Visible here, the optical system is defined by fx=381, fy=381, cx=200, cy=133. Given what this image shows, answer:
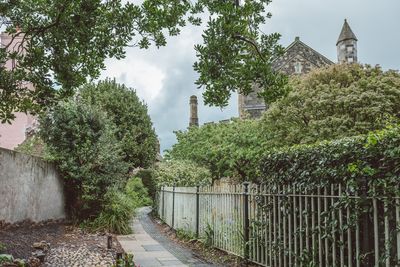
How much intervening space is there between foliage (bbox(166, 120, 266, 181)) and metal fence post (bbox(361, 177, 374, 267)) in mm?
13385

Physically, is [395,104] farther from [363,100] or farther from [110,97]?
[110,97]

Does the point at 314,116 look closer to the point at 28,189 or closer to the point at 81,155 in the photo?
the point at 81,155

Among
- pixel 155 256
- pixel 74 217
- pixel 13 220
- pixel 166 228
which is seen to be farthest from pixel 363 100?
pixel 13 220

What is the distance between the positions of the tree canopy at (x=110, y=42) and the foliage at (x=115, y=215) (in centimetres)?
695

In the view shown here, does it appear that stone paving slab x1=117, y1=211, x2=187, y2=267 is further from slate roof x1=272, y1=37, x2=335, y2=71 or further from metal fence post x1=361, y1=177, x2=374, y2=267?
slate roof x1=272, y1=37, x2=335, y2=71

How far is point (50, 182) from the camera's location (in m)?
11.9

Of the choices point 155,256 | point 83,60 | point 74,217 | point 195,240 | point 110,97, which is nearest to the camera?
point 83,60

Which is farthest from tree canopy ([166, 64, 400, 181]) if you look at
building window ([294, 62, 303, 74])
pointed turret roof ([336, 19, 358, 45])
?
pointed turret roof ([336, 19, 358, 45])

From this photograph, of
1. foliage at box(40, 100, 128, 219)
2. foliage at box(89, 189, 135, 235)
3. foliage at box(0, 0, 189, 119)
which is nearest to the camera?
foliage at box(0, 0, 189, 119)

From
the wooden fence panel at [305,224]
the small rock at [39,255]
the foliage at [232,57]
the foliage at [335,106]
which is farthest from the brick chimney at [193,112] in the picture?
the foliage at [232,57]

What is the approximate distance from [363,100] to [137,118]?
46.2ft

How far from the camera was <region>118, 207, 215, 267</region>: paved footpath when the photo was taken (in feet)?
26.0

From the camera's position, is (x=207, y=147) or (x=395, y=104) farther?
(x=207, y=147)

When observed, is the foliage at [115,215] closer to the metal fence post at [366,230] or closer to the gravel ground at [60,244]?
the gravel ground at [60,244]
